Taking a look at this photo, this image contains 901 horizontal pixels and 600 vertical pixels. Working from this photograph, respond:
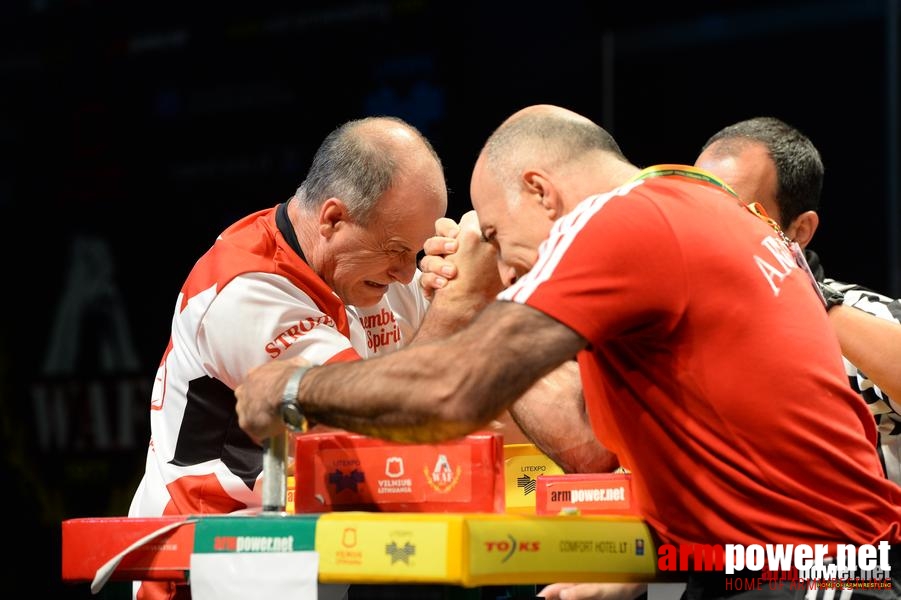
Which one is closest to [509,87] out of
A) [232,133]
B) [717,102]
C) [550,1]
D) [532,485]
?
[550,1]

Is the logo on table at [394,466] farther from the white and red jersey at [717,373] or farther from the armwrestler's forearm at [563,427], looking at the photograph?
the armwrestler's forearm at [563,427]

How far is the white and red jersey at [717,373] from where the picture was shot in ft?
4.63

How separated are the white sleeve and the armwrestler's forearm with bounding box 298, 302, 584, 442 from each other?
0.70m

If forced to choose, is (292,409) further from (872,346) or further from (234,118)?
(234,118)

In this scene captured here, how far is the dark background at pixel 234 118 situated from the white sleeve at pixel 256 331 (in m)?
1.46

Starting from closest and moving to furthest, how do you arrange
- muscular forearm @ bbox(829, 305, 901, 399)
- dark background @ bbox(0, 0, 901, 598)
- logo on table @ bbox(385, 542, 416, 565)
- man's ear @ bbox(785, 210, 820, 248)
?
logo on table @ bbox(385, 542, 416, 565) → muscular forearm @ bbox(829, 305, 901, 399) → man's ear @ bbox(785, 210, 820, 248) → dark background @ bbox(0, 0, 901, 598)

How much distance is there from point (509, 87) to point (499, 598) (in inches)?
83.7

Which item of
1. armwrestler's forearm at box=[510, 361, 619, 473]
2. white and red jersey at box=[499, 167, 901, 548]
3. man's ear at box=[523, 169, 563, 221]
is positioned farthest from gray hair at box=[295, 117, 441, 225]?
white and red jersey at box=[499, 167, 901, 548]

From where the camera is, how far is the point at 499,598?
214 centimetres

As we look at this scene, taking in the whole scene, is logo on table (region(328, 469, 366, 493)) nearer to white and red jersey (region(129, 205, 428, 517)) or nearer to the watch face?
the watch face

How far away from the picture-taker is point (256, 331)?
218 cm

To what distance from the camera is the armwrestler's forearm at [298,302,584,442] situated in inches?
54.3

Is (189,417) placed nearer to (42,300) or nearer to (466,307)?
(466,307)

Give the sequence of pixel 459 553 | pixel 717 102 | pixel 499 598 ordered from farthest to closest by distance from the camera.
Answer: pixel 717 102 < pixel 499 598 < pixel 459 553
